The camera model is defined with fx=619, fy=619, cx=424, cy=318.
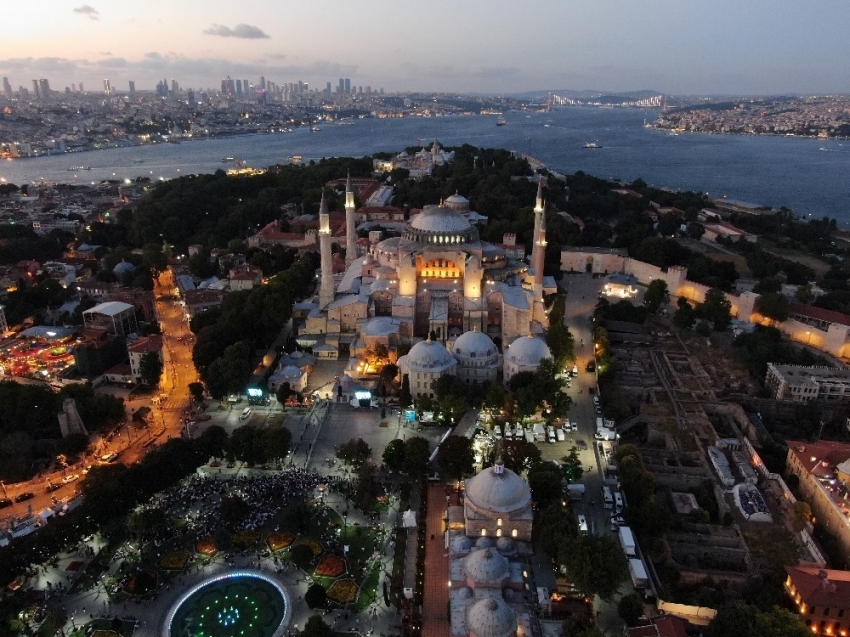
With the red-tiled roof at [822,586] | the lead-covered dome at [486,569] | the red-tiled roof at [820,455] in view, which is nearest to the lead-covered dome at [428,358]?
the lead-covered dome at [486,569]

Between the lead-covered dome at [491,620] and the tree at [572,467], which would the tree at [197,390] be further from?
the lead-covered dome at [491,620]

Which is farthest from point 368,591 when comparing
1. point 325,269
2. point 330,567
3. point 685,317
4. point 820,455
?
point 685,317

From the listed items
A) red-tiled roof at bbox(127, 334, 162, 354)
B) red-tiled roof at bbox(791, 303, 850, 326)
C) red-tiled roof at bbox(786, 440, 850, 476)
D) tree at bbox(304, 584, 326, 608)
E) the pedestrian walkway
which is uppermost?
red-tiled roof at bbox(127, 334, 162, 354)

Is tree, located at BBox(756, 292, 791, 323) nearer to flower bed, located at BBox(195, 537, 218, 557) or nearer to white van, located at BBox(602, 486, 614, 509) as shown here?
white van, located at BBox(602, 486, 614, 509)

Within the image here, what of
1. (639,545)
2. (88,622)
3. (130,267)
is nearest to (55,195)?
(130,267)

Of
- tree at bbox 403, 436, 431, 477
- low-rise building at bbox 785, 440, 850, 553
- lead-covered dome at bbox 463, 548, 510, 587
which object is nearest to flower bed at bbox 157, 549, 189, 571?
tree at bbox 403, 436, 431, 477

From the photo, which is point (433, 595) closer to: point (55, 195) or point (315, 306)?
point (315, 306)
